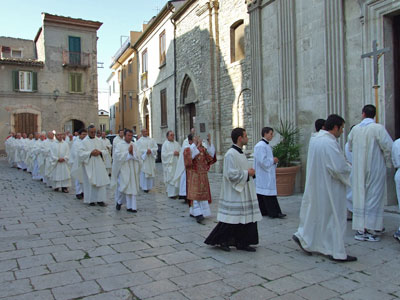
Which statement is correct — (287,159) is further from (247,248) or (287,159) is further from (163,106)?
(163,106)

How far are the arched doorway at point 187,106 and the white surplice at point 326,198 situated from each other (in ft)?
45.3

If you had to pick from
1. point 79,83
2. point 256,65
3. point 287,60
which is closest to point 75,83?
point 79,83

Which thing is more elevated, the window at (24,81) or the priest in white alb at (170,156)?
the window at (24,81)

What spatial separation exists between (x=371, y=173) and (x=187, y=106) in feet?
45.9

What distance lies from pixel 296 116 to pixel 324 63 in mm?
1547

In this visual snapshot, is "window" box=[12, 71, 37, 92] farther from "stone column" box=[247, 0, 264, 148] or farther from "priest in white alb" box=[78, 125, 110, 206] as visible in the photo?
"stone column" box=[247, 0, 264, 148]

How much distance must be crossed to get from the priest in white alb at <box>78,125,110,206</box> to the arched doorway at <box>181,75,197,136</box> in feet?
31.9

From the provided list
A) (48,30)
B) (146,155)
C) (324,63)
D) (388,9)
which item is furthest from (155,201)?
(48,30)

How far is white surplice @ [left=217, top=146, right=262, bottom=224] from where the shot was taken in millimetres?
4707

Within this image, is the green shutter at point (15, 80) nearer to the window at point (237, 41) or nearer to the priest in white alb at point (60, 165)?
the priest in white alb at point (60, 165)

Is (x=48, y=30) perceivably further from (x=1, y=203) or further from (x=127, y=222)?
(x=127, y=222)

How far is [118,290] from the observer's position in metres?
3.67

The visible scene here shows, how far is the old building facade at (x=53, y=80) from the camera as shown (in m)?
27.3

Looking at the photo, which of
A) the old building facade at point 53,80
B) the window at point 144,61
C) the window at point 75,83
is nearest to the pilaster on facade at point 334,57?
the window at point 144,61
